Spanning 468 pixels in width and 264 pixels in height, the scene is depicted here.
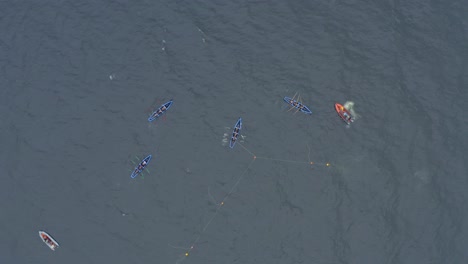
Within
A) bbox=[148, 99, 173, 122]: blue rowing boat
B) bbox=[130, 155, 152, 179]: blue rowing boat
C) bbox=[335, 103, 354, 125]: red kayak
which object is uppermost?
bbox=[335, 103, 354, 125]: red kayak

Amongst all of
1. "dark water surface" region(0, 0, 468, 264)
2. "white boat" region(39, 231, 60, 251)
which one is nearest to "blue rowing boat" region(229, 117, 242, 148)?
"dark water surface" region(0, 0, 468, 264)

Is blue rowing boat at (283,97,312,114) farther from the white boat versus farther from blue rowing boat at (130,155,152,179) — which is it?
the white boat

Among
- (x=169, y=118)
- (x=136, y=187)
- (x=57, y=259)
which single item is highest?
(x=169, y=118)

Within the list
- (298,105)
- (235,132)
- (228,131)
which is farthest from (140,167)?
(298,105)

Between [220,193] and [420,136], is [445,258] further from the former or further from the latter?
[220,193]

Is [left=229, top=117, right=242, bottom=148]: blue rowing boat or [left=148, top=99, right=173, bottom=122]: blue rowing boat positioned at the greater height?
[left=148, top=99, right=173, bottom=122]: blue rowing boat

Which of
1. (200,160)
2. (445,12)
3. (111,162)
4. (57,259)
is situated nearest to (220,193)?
(200,160)

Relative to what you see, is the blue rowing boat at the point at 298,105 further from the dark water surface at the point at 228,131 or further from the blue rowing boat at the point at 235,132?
the blue rowing boat at the point at 235,132
